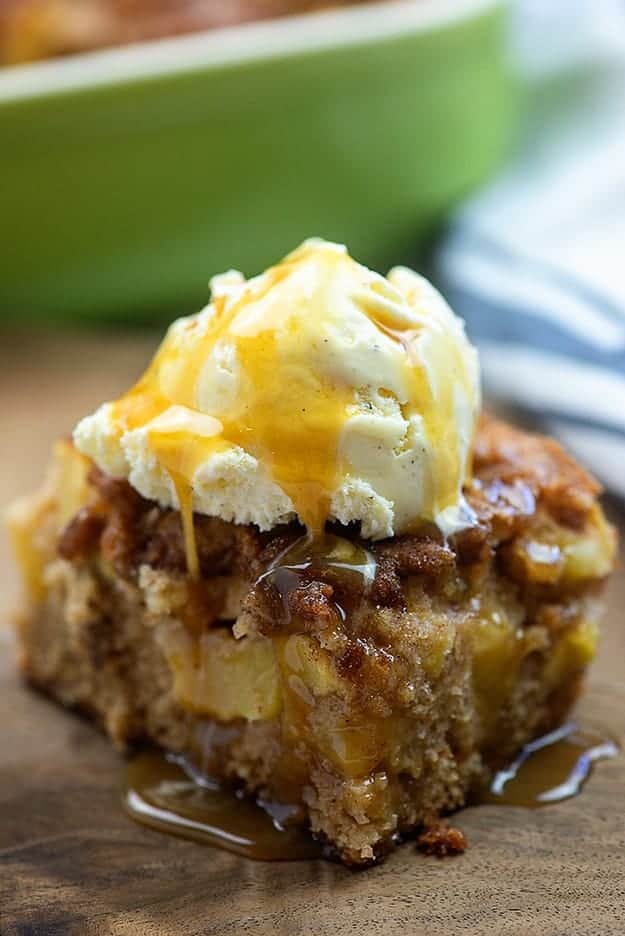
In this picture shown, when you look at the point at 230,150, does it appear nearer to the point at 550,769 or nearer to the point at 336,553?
the point at 336,553

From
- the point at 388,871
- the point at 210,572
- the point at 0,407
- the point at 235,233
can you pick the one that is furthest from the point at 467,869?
the point at 235,233

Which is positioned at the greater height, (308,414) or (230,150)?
(230,150)

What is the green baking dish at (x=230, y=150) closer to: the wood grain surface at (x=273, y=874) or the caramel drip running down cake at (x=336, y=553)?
the caramel drip running down cake at (x=336, y=553)

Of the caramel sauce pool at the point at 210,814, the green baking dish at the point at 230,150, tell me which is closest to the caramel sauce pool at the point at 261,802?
the caramel sauce pool at the point at 210,814

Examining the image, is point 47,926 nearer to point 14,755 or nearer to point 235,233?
point 14,755

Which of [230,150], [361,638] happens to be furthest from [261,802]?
[230,150]

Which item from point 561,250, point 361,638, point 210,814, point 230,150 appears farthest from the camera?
point 230,150

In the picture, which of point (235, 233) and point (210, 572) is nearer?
point (210, 572)
